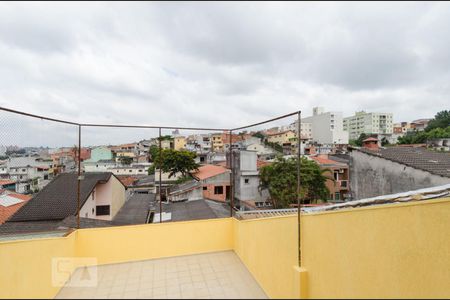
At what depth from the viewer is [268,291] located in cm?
284

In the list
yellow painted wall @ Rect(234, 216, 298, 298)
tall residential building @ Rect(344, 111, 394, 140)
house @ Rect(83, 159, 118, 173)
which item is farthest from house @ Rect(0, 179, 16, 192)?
tall residential building @ Rect(344, 111, 394, 140)

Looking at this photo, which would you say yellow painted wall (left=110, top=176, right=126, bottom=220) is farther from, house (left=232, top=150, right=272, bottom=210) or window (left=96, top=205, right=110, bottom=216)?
house (left=232, top=150, right=272, bottom=210)

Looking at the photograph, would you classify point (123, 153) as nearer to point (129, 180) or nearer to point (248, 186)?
point (248, 186)

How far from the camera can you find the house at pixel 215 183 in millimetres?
11641

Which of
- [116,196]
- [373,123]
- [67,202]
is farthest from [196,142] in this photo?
[373,123]

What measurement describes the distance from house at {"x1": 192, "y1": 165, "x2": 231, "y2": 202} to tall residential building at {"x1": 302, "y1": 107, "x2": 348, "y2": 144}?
110 feet

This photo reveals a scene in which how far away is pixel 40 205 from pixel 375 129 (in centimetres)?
6291

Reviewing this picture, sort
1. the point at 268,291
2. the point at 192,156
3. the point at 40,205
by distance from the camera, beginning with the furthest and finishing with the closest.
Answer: the point at 192,156, the point at 40,205, the point at 268,291

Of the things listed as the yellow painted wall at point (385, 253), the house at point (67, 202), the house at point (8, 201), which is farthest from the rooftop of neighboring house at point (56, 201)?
the yellow painted wall at point (385, 253)

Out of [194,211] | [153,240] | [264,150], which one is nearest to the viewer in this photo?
[153,240]

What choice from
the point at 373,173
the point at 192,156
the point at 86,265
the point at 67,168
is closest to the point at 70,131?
the point at 67,168

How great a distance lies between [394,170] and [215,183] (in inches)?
294

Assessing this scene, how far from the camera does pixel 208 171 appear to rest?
12273mm

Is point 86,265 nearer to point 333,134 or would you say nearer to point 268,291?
point 268,291
